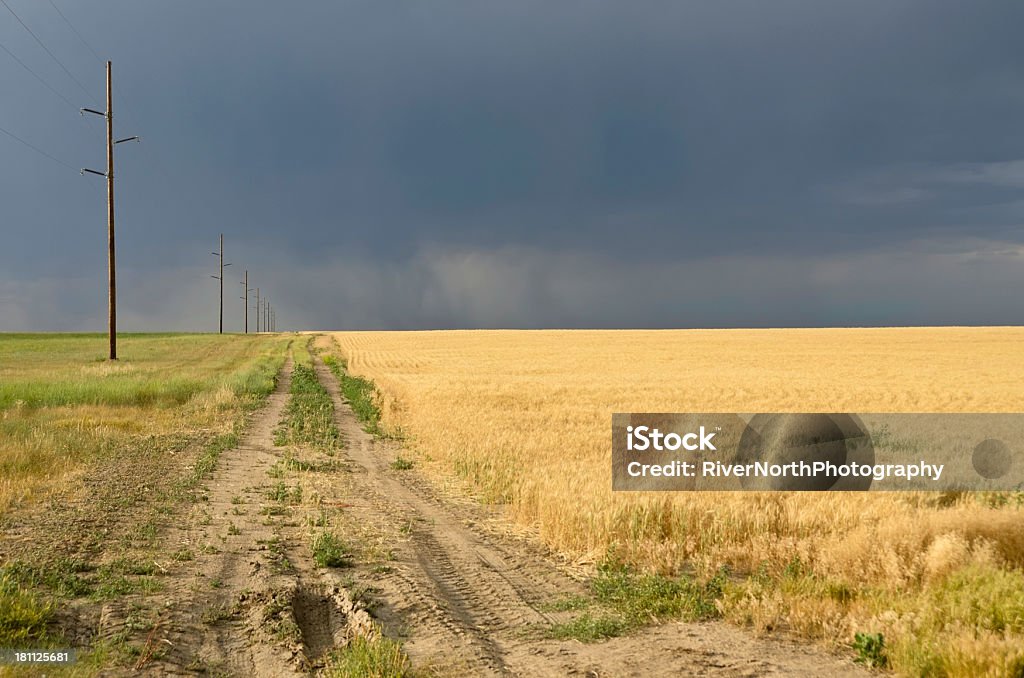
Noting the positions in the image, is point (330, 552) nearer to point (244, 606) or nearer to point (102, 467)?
point (244, 606)

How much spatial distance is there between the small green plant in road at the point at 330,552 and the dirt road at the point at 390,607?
0.39 feet

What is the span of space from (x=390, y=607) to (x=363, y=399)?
66.9 ft

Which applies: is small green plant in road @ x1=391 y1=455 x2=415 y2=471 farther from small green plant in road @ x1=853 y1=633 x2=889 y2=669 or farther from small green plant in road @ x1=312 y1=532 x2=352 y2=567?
small green plant in road @ x1=853 y1=633 x2=889 y2=669

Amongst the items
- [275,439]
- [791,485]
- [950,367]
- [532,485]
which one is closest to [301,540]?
[532,485]

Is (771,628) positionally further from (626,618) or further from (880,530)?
(880,530)

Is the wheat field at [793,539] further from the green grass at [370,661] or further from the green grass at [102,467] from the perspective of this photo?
the green grass at [102,467]

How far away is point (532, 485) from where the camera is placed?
36.0ft

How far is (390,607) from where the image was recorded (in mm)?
6871

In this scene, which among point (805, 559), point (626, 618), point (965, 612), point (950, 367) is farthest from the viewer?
point (950, 367)

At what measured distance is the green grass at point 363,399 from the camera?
2086 cm

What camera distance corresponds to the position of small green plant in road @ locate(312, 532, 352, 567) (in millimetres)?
8109

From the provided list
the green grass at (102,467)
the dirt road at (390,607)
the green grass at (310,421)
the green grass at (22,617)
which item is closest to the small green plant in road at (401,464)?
the green grass at (310,421)

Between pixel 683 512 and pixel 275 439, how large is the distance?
11.5m

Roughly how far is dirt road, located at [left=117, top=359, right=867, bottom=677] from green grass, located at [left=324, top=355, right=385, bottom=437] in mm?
9331
